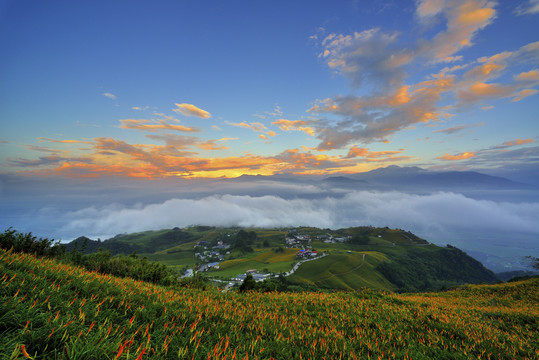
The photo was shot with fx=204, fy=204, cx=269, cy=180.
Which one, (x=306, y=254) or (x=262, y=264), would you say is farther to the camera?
(x=306, y=254)

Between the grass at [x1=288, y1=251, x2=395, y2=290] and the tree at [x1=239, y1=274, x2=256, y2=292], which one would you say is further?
the grass at [x1=288, y1=251, x2=395, y2=290]

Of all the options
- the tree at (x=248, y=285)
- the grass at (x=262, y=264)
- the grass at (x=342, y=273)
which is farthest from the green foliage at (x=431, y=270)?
the tree at (x=248, y=285)

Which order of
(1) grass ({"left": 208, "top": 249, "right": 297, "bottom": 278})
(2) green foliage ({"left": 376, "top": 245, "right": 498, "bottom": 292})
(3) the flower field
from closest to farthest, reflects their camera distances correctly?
(3) the flower field
(1) grass ({"left": 208, "top": 249, "right": 297, "bottom": 278})
(2) green foliage ({"left": 376, "top": 245, "right": 498, "bottom": 292})

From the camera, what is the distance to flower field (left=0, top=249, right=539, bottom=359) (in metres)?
3.43

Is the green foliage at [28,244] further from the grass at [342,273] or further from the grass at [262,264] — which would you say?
the grass at [262,264]

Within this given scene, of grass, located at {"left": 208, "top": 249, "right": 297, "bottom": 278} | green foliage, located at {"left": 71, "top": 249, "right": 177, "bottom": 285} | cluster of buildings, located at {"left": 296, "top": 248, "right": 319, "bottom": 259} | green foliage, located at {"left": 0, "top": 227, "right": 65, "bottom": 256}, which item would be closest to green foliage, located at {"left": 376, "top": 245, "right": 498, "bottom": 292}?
cluster of buildings, located at {"left": 296, "top": 248, "right": 319, "bottom": 259}

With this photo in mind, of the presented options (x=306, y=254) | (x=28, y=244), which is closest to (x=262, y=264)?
(x=306, y=254)

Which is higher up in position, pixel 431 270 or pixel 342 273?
pixel 342 273

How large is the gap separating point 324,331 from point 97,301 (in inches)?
278

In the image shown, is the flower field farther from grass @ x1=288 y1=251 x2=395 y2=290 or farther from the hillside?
grass @ x1=288 y1=251 x2=395 y2=290

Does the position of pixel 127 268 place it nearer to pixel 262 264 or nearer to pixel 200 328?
pixel 200 328

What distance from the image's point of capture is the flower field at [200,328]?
3.43 metres

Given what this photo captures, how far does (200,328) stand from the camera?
571 centimetres

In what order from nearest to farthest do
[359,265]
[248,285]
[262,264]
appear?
1. [248,285]
2. [359,265]
3. [262,264]
